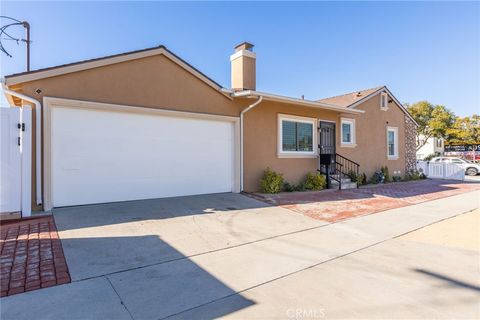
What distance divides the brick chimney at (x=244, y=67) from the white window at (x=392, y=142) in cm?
935

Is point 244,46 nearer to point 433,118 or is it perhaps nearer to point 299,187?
point 299,187

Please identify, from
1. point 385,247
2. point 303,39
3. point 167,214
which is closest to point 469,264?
point 385,247

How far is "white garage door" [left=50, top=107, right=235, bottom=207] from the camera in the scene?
596 centimetres

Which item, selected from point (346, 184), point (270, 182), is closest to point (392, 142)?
point (346, 184)

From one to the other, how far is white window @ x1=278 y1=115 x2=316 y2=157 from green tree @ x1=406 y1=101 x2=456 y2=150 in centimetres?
2754

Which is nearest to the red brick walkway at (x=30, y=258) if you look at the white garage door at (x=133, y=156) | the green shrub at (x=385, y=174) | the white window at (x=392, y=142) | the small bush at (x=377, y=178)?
the white garage door at (x=133, y=156)

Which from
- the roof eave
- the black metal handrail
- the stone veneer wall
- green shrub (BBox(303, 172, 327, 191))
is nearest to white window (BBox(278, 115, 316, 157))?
the roof eave

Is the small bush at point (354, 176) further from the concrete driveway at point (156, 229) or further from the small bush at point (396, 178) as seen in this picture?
the concrete driveway at point (156, 229)

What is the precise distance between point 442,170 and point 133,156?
62.7 ft

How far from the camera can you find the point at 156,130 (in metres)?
7.19

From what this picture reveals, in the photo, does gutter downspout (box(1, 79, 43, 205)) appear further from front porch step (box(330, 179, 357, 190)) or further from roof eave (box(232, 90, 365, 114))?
front porch step (box(330, 179, 357, 190))

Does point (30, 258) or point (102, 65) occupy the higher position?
point (102, 65)

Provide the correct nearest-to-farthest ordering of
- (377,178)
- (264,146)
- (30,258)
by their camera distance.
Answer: (30,258)
(264,146)
(377,178)

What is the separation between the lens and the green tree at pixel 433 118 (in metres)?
31.0
